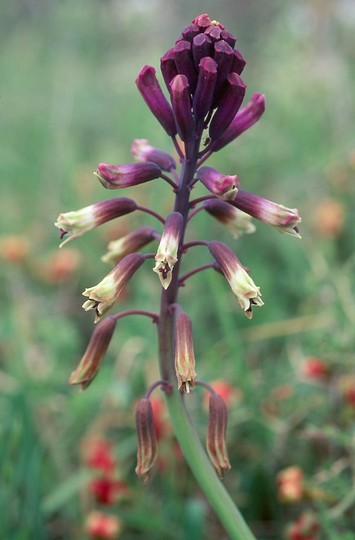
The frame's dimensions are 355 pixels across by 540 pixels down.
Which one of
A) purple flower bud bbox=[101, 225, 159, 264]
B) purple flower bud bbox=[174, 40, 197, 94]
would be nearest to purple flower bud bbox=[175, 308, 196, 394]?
purple flower bud bbox=[101, 225, 159, 264]

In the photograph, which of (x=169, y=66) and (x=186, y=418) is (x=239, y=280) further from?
(x=169, y=66)

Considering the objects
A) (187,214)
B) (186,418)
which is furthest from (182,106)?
(186,418)

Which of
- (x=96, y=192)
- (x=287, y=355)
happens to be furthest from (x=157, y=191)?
(x=287, y=355)

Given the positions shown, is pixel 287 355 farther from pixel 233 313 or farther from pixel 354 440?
pixel 354 440

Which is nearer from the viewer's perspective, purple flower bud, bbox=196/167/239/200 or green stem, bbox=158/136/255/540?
purple flower bud, bbox=196/167/239/200

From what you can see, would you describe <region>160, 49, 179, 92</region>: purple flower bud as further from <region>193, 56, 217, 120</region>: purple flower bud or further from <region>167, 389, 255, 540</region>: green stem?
<region>167, 389, 255, 540</region>: green stem
